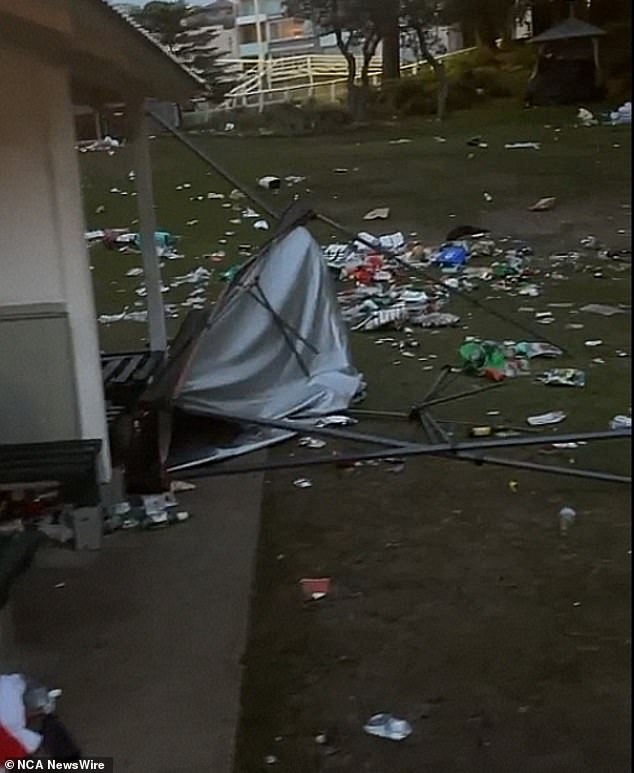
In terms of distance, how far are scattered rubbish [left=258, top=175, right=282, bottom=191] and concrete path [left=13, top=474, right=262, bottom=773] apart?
10758 millimetres

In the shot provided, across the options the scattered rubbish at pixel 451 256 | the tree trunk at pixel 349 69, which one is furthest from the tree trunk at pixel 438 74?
the scattered rubbish at pixel 451 256

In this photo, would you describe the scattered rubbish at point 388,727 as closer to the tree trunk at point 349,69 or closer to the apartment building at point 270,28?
the apartment building at point 270,28

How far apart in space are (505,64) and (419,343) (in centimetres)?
392

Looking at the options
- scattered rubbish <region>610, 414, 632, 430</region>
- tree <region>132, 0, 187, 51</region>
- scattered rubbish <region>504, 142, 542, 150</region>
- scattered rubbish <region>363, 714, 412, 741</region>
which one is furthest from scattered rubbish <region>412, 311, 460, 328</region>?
scattered rubbish <region>504, 142, 542, 150</region>

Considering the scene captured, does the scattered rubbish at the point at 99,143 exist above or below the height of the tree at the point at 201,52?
below

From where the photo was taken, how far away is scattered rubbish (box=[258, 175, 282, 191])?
15281 millimetres

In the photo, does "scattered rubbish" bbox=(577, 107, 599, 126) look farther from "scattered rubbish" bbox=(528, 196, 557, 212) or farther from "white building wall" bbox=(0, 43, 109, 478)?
"white building wall" bbox=(0, 43, 109, 478)

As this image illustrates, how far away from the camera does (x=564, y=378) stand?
6535 millimetres

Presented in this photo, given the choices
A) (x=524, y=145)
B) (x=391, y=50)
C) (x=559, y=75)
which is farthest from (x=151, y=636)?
(x=524, y=145)

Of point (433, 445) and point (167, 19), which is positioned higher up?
point (167, 19)

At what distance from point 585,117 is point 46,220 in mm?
8374

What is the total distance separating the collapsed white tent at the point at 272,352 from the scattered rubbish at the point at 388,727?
2.26 m

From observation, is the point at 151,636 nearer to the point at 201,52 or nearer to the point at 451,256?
the point at 201,52

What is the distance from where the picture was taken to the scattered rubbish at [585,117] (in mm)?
10703
